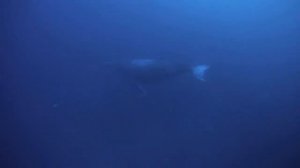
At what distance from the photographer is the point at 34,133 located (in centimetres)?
162

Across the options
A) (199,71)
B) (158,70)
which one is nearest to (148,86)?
(158,70)

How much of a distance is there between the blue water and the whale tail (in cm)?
3

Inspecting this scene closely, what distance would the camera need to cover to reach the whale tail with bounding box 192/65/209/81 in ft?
5.45

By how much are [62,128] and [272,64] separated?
114 cm

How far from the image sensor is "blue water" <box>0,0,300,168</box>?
156cm

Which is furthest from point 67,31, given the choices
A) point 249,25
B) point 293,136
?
point 293,136

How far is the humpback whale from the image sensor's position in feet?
5.38

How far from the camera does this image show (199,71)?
1.67 meters

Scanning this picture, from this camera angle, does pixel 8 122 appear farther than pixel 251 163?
No

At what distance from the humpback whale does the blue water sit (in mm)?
31

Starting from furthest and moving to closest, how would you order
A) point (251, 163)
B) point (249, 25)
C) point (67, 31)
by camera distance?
point (251, 163), point (249, 25), point (67, 31)

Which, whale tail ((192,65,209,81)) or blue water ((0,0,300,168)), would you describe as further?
whale tail ((192,65,209,81))

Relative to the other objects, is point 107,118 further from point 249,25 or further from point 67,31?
point 249,25

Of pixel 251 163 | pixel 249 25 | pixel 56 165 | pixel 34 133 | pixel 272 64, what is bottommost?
pixel 251 163
